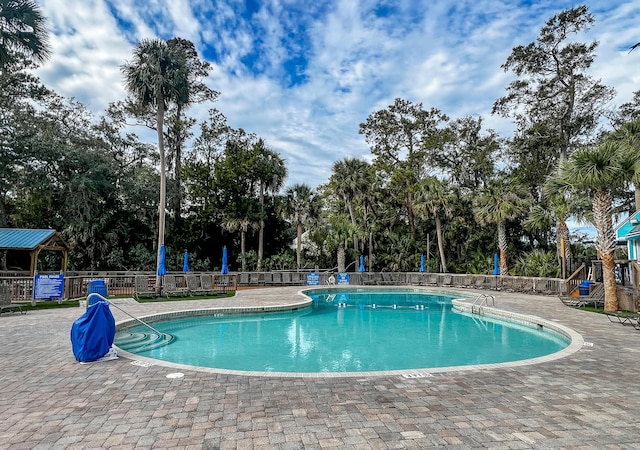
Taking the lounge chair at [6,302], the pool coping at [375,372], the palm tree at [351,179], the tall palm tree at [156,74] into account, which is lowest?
the pool coping at [375,372]

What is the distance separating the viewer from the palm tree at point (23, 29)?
1371 centimetres

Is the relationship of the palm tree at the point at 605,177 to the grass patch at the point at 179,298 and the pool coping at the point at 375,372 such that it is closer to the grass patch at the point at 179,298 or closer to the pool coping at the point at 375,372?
the pool coping at the point at 375,372

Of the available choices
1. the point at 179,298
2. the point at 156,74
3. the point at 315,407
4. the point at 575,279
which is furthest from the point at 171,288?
the point at 575,279

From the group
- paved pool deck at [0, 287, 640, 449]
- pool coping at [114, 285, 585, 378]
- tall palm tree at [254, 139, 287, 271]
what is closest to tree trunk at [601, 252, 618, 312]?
pool coping at [114, 285, 585, 378]

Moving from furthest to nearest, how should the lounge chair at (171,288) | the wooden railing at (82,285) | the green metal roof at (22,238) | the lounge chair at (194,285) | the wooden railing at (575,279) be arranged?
the lounge chair at (194,285) < the wooden railing at (575,279) < the lounge chair at (171,288) < the green metal roof at (22,238) < the wooden railing at (82,285)

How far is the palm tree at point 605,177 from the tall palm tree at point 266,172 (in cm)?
1854

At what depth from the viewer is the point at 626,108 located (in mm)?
22812

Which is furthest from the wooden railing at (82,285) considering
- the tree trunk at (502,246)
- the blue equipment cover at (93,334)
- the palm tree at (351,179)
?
the tree trunk at (502,246)

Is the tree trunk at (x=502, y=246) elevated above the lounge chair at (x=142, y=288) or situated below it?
above

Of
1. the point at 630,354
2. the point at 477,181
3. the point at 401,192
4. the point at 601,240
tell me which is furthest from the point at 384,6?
the point at 477,181

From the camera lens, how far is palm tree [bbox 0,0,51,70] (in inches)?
540

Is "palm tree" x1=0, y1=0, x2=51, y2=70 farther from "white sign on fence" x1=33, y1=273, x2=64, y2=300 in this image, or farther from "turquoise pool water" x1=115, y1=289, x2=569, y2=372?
"turquoise pool water" x1=115, y1=289, x2=569, y2=372

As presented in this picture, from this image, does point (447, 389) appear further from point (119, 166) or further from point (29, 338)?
point (119, 166)

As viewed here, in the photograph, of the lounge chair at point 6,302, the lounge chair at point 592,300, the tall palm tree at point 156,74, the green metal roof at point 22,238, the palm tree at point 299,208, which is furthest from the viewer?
the palm tree at point 299,208
